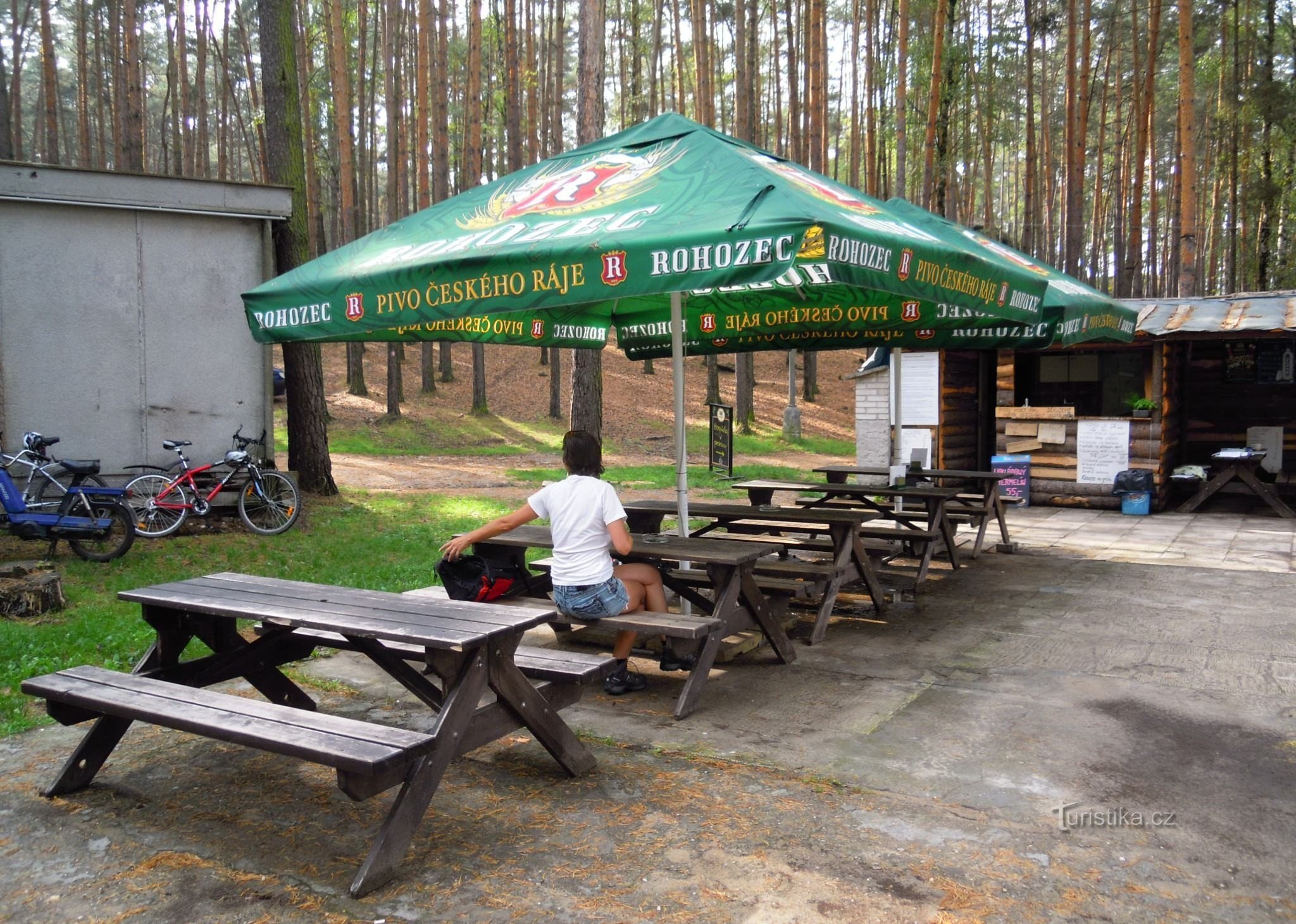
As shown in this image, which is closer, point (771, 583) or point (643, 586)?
point (643, 586)

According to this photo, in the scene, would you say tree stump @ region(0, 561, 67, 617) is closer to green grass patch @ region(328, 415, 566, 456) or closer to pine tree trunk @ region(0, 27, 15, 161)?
green grass patch @ region(328, 415, 566, 456)

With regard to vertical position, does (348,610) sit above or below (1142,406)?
below

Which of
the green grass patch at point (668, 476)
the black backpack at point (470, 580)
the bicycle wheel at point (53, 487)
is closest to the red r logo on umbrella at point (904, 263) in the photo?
the black backpack at point (470, 580)

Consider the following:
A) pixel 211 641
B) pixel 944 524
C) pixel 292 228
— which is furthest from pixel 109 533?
pixel 944 524

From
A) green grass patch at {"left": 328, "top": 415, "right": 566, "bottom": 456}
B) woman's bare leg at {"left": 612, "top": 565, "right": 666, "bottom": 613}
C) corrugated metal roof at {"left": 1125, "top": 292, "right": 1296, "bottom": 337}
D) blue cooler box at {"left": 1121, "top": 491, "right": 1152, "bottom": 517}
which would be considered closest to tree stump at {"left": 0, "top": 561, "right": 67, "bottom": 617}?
woman's bare leg at {"left": 612, "top": 565, "right": 666, "bottom": 613}

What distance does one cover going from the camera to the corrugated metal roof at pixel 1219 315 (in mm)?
11125

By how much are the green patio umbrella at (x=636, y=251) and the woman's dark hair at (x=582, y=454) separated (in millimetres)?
644

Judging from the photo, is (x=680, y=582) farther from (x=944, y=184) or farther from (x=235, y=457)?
(x=944, y=184)

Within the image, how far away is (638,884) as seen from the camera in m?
2.95

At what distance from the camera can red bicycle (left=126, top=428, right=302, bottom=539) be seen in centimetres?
903

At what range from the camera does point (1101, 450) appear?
1266 centimetres

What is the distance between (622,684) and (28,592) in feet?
13.9

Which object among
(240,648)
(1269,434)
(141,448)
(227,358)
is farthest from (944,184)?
(240,648)

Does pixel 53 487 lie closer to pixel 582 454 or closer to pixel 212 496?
pixel 212 496
